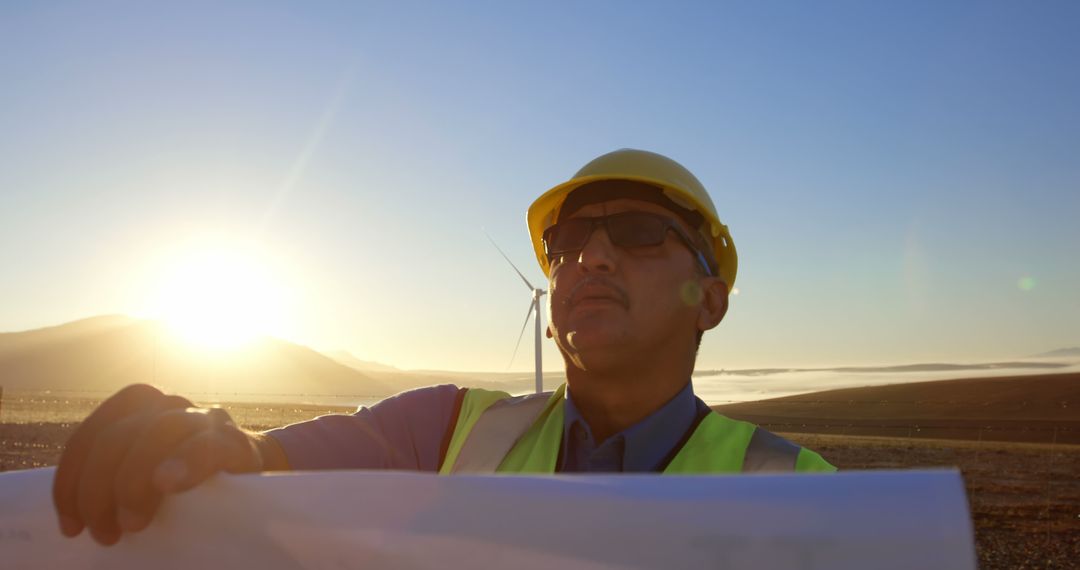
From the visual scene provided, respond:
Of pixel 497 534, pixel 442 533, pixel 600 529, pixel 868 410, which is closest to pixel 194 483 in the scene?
pixel 442 533

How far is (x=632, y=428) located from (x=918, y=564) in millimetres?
2015

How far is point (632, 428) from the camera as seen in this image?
3195 mm

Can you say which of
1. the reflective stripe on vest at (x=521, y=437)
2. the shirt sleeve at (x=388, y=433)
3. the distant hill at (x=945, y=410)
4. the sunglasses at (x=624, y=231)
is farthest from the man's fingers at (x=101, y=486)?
the distant hill at (x=945, y=410)

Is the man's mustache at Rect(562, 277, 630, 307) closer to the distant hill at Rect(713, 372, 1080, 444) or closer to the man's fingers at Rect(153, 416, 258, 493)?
the man's fingers at Rect(153, 416, 258, 493)

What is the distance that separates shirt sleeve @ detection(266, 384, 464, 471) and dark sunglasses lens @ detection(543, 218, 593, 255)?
843 millimetres

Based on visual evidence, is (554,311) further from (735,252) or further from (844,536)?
(844,536)

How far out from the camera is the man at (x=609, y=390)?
2863 millimetres

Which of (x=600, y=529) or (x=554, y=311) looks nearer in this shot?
(x=600, y=529)

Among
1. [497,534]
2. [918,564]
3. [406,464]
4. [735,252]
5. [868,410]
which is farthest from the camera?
[868,410]

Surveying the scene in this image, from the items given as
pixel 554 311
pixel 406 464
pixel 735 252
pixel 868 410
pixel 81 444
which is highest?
pixel 735 252

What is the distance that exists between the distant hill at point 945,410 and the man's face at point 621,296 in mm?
51766

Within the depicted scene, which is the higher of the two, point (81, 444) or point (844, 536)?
point (81, 444)

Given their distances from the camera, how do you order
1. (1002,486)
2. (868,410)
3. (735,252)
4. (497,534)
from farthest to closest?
1. (868,410)
2. (1002,486)
3. (735,252)
4. (497,534)

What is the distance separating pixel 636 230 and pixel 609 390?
A: 76cm
